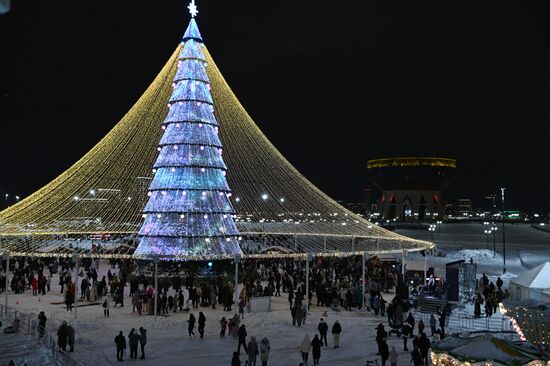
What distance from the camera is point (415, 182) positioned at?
477 ft

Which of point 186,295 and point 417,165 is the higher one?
point 417,165

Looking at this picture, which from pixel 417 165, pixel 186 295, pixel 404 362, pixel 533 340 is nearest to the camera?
pixel 533 340

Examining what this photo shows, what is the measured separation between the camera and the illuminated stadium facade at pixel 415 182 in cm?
14550

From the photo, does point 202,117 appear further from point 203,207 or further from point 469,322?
point 469,322

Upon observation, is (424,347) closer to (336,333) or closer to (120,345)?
(336,333)

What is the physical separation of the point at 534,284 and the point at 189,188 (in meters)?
15.0

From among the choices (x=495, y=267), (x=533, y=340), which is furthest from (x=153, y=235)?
(x=495, y=267)

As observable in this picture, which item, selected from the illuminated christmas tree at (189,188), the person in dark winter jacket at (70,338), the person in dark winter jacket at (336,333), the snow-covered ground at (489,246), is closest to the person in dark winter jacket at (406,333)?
the person in dark winter jacket at (336,333)

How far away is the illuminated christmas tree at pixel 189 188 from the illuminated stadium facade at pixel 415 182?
120m

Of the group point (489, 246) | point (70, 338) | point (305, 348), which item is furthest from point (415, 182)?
point (70, 338)

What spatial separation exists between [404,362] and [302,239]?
126 ft

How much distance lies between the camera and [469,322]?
21.0 metres

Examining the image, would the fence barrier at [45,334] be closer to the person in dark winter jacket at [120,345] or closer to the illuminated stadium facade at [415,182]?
the person in dark winter jacket at [120,345]

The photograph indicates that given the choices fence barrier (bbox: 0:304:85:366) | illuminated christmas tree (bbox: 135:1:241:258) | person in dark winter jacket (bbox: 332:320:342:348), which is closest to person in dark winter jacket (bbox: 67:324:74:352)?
fence barrier (bbox: 0:304:85:366)
